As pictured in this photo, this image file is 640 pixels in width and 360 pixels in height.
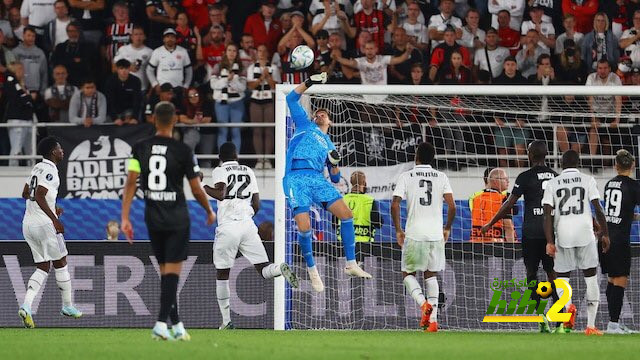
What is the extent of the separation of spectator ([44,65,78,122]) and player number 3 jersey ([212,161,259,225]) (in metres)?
6.44

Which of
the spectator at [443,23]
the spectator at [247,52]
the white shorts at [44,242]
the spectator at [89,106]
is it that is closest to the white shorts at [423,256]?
the white shorts at [44,242]

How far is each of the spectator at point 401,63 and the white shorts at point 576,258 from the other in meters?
7.18

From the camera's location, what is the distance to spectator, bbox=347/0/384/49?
22.5 m

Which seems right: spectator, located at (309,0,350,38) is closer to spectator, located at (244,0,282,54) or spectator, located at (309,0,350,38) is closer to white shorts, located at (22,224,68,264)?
spectator, located at (244,0,282,54)

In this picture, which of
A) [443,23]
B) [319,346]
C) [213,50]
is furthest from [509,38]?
[319,346]

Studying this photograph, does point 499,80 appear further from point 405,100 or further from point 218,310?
point 218,310

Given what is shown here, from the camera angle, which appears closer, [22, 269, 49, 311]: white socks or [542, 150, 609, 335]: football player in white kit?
[542, 150, 609, 335]: football player in white kit

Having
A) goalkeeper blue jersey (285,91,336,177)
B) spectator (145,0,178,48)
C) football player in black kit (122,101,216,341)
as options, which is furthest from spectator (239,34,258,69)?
football player in black kit (122,101,216,341)

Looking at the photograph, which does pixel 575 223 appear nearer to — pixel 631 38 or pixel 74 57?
pixel 631 38

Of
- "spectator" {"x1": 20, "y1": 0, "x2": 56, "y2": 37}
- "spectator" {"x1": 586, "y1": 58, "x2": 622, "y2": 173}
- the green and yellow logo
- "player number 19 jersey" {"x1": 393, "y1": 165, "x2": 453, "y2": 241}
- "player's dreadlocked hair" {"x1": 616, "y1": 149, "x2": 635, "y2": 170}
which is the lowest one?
the green and yellow logo

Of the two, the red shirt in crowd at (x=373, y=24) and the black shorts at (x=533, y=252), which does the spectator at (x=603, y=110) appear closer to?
the black shorts at (x=533, y=252)

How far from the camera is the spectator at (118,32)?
2252cm

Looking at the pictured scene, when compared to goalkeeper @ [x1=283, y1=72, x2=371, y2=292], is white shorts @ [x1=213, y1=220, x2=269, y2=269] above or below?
below

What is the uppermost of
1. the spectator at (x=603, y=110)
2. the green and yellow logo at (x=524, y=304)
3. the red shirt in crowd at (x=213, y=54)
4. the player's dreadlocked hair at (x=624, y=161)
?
the red shirt in crowd at (x=213, y=54)
